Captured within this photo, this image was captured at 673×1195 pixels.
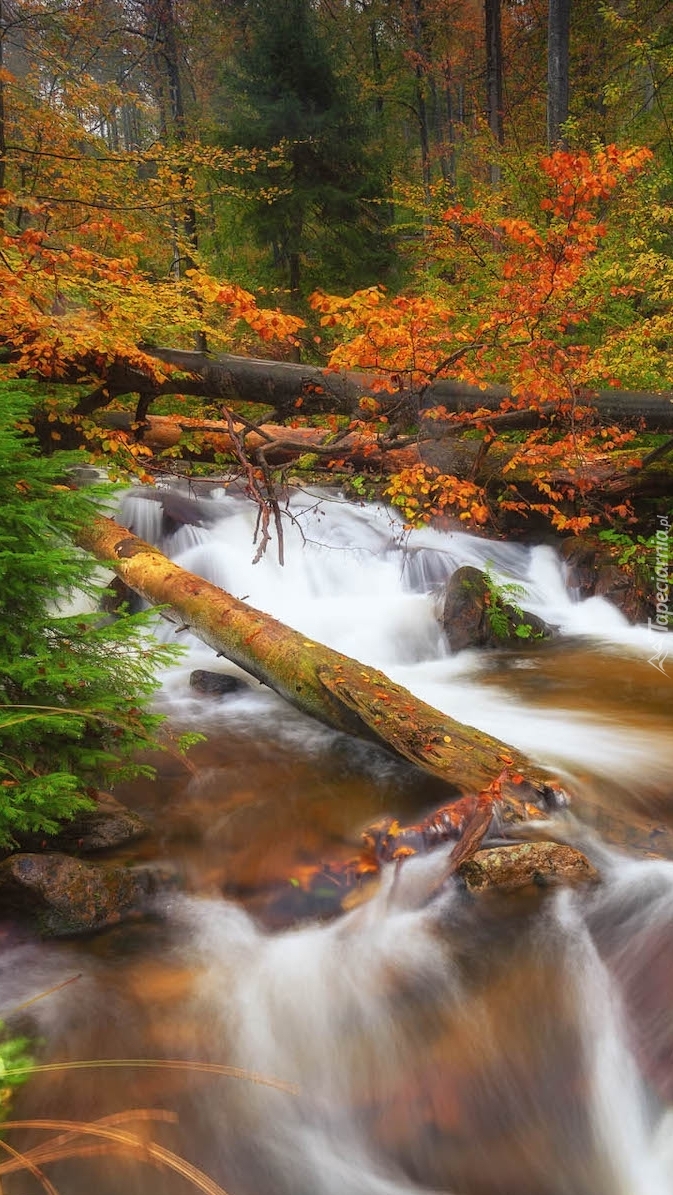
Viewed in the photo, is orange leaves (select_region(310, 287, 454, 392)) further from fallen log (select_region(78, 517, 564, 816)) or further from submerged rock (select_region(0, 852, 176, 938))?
submerged rock (select_region(0, 852, 176, 938))

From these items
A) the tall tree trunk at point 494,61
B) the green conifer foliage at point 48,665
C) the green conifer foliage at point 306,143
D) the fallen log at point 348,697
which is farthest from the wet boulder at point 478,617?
the tall tree trunk at point 494,61

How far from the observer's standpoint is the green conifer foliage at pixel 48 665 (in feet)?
9.48

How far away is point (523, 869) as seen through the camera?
381 centimetres

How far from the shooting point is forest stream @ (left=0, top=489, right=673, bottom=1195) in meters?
2.64

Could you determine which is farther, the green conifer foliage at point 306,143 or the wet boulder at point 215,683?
the green conifer foliage at point 306,143

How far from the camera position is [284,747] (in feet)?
19.0

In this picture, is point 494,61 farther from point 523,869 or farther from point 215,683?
point 523,869

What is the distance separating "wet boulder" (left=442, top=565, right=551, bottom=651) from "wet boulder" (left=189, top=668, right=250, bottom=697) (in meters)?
2.92

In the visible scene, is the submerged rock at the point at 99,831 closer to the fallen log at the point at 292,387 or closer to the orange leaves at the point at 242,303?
the orange leaves at the point at 242,303

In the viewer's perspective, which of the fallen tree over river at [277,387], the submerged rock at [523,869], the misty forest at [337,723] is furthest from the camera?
the fallen tree over river at [277,387]

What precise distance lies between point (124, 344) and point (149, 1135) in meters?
6.02

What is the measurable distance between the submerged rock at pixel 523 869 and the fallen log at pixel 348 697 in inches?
22.4

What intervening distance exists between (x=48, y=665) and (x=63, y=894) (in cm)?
126

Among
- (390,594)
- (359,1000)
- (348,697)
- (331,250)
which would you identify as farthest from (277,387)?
(331,250)
